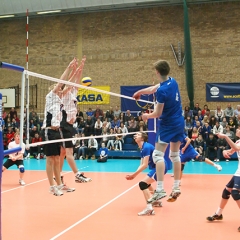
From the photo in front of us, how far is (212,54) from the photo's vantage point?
59.5 feet

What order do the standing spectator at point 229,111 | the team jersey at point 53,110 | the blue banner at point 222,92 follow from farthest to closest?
the blue banner at point 222,92, the standing spectator at point 229,111, the team jersey at point 53,110

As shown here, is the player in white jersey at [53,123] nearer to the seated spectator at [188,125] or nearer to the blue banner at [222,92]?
the seated spectator at [188,125]

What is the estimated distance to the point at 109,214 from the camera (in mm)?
5738

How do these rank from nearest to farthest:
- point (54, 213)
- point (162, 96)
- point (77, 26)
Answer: point (162, 96)
point (54, 213)
point (77, 26)

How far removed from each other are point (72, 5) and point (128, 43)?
3405 mm

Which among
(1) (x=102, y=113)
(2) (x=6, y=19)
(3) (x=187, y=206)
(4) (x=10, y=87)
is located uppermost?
(2) (x=6, y=19)

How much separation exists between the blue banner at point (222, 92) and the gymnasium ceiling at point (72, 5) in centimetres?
417

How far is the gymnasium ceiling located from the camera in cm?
1808

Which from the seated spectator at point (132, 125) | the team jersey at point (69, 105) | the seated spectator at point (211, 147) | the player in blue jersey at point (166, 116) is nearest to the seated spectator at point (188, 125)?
the seated spectator at point (211, 147)

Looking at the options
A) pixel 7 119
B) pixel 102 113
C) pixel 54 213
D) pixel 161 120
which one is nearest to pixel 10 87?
pixel 7 119

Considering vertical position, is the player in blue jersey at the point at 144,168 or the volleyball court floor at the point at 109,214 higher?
the player in blue jersey at the point at 144,168

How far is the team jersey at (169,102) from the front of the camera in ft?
13.5

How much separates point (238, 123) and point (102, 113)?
6.28m

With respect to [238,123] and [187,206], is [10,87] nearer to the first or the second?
[238,123]
